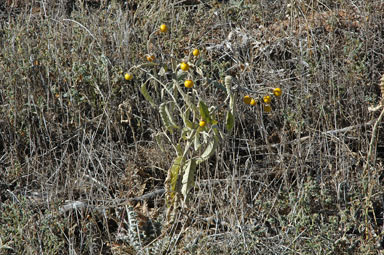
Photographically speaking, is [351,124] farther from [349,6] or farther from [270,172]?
[349,6]

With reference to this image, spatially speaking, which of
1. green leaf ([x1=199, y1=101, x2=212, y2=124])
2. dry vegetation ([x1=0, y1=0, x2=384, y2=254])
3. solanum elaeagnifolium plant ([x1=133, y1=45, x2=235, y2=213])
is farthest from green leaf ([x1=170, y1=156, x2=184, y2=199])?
green leaf ([x1=199, y1=101, x2=212, y2=124])

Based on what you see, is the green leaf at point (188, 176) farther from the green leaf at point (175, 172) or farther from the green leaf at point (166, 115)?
the green leaf at point (166, 115)

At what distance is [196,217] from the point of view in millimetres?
2596

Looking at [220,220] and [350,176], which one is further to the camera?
[350,176]

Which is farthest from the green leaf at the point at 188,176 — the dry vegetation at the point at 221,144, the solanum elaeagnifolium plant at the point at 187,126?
the dry vegetation at the point at 221,144

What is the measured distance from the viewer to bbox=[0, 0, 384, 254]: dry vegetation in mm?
2494

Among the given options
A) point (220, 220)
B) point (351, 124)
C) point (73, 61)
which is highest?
point (73, 61)

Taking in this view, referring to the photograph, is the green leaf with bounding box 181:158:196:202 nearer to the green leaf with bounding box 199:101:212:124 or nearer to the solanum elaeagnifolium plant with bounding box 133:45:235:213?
the solanum elaeagnifolium plant with bounding box 133:45:235:213

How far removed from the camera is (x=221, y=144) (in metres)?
2.98

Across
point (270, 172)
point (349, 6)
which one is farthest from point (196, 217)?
point (349, 6)

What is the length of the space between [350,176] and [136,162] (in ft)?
4.08

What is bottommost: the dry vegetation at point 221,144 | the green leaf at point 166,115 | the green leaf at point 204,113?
the dry vegetation at point 221,144

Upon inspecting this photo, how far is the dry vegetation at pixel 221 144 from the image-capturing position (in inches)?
98.2

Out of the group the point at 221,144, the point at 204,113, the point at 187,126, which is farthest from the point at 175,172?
the point at 221,144
